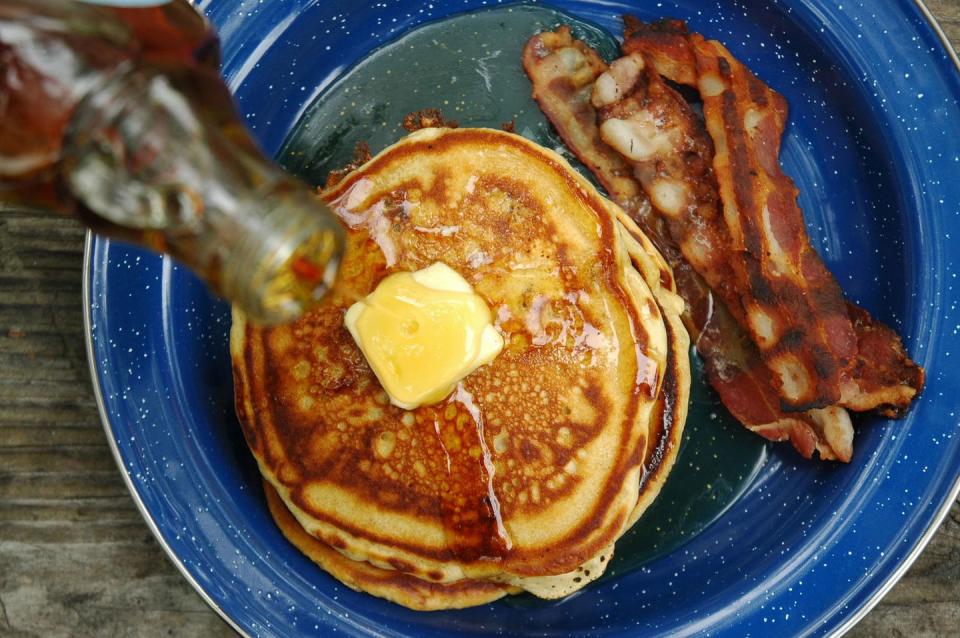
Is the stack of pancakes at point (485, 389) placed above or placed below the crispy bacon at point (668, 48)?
below

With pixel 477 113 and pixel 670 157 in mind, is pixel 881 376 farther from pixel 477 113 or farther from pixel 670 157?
pixel 477 113

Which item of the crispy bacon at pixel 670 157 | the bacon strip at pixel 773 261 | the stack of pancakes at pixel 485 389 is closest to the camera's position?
the stack of pancakes at pixel 485 389

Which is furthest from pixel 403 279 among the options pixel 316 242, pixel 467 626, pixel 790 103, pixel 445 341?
pixel 790 103

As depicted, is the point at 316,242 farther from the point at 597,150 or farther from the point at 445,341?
the point at 597,150

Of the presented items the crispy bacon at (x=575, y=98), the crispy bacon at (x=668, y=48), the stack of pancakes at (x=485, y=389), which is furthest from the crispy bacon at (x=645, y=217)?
the stack of pancakes at (x=485, y=389)

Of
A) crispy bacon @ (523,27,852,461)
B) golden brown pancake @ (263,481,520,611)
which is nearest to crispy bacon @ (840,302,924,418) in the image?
crispy bacon @ (523,27,852,461)

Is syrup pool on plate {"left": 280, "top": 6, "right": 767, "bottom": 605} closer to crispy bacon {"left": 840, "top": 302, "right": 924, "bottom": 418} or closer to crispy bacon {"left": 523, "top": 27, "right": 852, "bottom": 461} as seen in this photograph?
crispy bacon {"left": 523, "top": 27, "right": 852, "bottom": 461}

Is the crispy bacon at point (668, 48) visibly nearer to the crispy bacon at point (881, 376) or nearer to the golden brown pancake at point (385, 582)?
the crispy bacon at point (881, 376)

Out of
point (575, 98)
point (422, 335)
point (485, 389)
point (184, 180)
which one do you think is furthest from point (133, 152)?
point (575, 98)
